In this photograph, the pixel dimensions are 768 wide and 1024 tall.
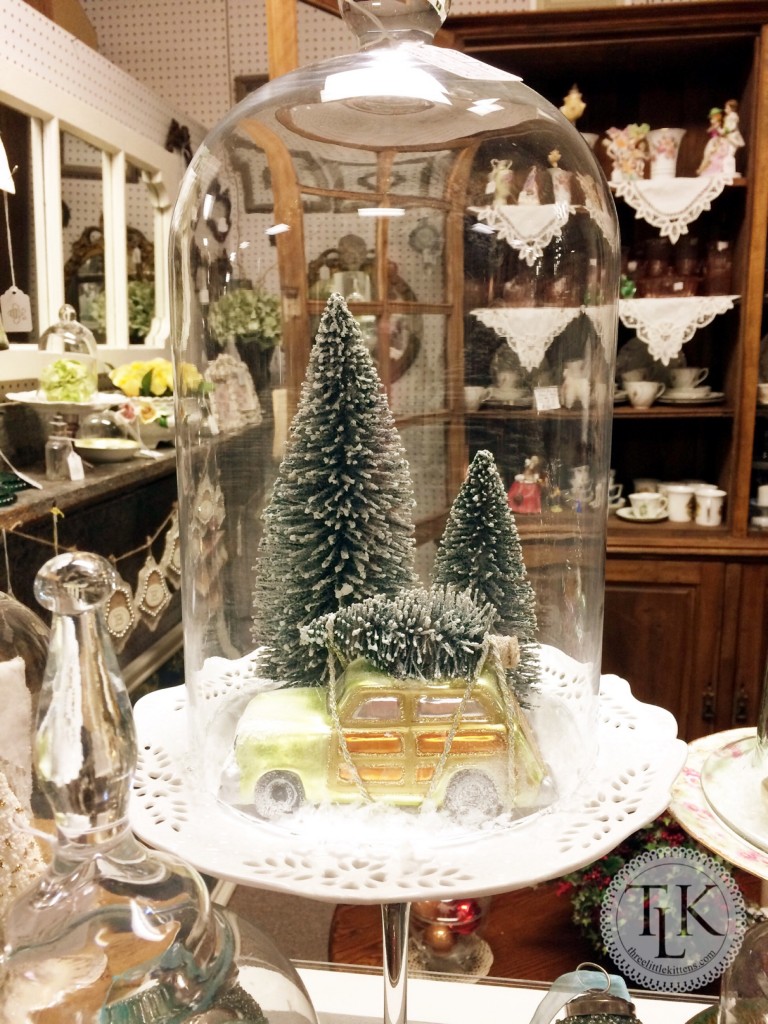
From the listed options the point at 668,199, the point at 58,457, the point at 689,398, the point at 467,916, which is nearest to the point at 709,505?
the point at 689,398

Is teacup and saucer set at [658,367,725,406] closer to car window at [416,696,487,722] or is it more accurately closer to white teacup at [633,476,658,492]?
white teacup at [633,476,658,492]

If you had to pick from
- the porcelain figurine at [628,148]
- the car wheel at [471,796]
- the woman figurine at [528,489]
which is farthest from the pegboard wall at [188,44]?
the car wheel at [471,796]

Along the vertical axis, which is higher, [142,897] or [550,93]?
[550,93]

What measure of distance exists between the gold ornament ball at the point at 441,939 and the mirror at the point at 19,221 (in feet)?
4.41

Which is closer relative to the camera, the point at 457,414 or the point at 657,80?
the point at 457,414

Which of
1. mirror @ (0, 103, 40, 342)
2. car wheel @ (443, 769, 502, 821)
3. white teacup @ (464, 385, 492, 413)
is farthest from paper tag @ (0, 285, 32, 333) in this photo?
car wheel @ (443, 769, 502, 821)

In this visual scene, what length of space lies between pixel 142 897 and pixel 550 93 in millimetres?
2381

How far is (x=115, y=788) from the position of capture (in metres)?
0.35

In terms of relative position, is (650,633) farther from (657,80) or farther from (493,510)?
(493,510)

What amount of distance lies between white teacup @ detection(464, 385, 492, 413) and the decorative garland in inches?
33.4

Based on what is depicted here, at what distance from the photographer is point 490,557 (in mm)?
680

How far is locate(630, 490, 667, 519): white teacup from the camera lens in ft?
7.33

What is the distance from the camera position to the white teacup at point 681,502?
7.36 ft

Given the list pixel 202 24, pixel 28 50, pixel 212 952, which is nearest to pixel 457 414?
pixel 212 952
